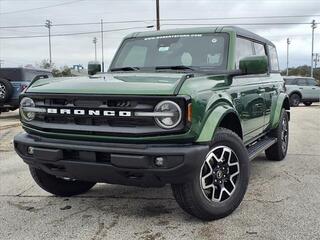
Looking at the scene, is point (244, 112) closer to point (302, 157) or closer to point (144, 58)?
point (144, 58)

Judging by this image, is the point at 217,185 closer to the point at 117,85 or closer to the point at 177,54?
the point at 117,85

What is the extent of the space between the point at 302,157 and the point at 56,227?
4690 mm

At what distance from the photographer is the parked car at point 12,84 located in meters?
15.3

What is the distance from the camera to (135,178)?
3881 millimetres

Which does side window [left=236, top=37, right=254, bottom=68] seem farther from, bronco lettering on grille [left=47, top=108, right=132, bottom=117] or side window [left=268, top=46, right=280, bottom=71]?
bronco lettering on grille [left=47, top=108, right=132, bottom=117]

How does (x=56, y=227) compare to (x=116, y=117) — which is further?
(x=56, y=227)

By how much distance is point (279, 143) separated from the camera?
6992mm

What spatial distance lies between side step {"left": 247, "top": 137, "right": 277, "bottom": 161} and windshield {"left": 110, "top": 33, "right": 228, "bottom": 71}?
110 centimetres

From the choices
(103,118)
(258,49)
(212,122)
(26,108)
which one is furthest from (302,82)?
(103,118)

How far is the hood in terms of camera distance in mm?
3809

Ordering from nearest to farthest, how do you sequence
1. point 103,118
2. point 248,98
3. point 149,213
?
point 103,118 → point 149,213 → point 248,98

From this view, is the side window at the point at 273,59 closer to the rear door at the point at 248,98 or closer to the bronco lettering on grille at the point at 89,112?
the rear door at the point at 248,98

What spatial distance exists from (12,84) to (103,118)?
1253cm

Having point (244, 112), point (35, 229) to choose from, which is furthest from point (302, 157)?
point (35, 229)
